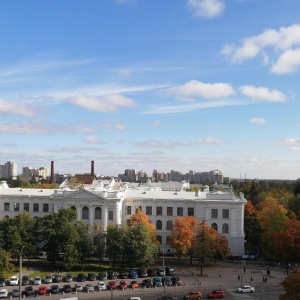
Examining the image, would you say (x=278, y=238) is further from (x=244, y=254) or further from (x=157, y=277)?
(x=157, y=277)

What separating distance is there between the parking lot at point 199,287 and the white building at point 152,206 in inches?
537

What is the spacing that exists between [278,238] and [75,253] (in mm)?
28454

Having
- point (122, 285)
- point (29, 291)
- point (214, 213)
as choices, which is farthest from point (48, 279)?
point (214, 213)

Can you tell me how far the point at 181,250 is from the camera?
64812 millimetres

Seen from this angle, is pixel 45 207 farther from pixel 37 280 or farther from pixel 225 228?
pixel 225 228

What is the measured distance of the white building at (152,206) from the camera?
75188 millimetres

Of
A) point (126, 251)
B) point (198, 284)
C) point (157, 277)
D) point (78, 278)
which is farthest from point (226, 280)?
point (78, 278)

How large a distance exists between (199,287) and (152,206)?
26.7 m

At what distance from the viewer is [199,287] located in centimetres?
5262

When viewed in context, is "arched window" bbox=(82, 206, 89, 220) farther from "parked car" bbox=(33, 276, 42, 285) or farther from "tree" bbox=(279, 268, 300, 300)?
"tree" bbox=(279, 268, 300, 300)

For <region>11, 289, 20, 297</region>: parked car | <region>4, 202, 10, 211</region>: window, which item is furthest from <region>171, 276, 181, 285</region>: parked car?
<region>4, 202, 10, 211</region>: window

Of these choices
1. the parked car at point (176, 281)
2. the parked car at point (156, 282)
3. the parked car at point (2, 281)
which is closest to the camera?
the parked car at point (2, 281)

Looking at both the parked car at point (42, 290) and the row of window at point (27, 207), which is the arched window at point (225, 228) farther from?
the parked car at point (42, 290)

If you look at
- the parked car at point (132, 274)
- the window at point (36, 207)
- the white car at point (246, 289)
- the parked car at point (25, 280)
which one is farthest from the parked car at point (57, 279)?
the window at point (36, 207)
